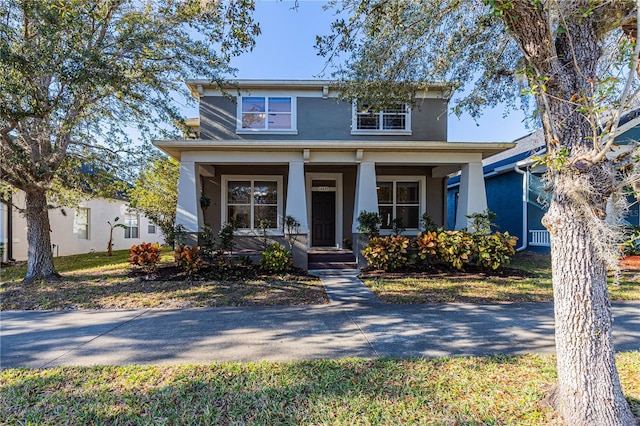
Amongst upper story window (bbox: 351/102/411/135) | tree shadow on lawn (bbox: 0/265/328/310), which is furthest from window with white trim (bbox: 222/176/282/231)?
upper story window (bbox: 351/102/411/135)

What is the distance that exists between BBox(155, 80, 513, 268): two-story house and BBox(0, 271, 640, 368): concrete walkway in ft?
13.3

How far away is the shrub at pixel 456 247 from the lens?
8.68 metres

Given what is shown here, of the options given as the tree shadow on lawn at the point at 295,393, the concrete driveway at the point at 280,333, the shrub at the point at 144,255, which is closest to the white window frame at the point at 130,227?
the shrub at the point at 144,255

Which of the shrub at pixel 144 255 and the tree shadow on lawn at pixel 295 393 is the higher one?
the shrub at pixel 144 255

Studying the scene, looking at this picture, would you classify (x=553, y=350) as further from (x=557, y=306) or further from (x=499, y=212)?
(x=499, y=212)

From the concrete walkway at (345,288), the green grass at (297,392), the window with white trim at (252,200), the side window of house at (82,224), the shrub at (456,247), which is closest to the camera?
the green grass at (297,392)

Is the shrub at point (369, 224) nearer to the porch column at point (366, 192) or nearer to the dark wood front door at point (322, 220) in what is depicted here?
the porch column at point (366, 192)

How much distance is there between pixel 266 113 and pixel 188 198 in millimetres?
3881

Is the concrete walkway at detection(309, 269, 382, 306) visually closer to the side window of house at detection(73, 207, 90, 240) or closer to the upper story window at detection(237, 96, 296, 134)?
the upper story window at detection(237, 96, 296, 134)

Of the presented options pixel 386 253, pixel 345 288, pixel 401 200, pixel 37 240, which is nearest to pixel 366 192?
pixel 386 253

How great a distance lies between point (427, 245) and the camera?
8.91m

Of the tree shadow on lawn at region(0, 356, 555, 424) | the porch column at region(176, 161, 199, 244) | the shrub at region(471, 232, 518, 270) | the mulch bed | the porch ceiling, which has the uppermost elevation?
the porch ceiling

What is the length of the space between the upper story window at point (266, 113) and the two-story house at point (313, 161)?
3 cm

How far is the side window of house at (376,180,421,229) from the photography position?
467 inches
